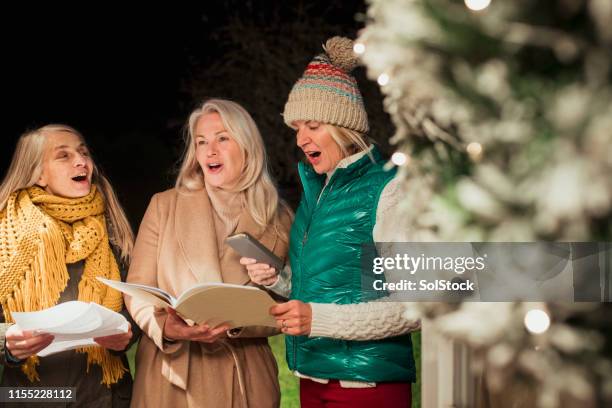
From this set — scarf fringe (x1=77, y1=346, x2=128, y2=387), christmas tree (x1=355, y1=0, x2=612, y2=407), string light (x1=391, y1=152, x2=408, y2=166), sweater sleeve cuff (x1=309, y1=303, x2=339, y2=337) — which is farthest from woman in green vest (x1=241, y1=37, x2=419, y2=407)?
christmas tree (x1=355, y1=0, x2=612, y2=407)

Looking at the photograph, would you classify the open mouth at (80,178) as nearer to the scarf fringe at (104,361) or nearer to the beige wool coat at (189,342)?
the beige wool coat at (189,342)

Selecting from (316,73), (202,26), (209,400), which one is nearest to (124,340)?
(209,400)

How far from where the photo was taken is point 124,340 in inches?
100

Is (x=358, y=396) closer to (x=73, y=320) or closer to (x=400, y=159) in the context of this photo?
(x=73, y=320)

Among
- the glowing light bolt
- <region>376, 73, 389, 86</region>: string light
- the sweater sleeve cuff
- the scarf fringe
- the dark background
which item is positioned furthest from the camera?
the dark background

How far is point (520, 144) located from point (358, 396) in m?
1.38

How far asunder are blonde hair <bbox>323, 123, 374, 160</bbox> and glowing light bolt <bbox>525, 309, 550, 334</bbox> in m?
1.30

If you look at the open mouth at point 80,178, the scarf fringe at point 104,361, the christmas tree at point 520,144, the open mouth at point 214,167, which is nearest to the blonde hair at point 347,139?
the open mouth at point 214,167

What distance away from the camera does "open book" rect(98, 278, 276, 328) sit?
2.08 metres

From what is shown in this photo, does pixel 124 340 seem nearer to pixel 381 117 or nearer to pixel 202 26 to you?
pixel 381 117

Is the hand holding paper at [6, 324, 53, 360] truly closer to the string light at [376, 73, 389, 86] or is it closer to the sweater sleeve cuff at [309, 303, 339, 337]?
the sweater sleeve cuff at [309, 303, 339, 337]

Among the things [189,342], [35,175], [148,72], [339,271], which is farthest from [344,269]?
[148,72]

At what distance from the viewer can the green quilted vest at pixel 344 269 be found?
2.31 metres

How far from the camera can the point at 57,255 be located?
2.54 metres
